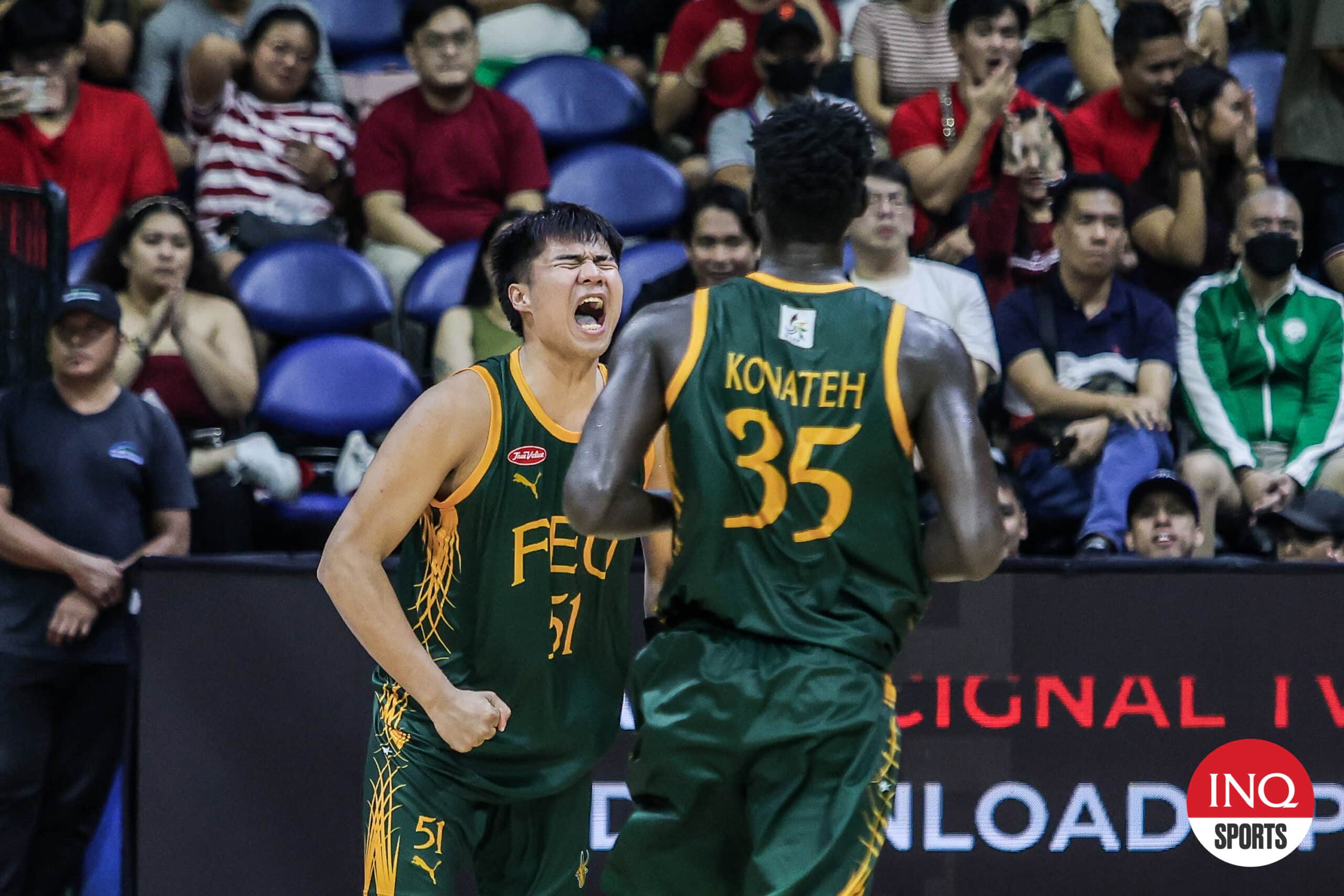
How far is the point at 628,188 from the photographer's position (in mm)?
8242

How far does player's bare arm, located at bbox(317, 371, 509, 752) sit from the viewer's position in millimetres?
3498

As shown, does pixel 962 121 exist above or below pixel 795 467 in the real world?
above

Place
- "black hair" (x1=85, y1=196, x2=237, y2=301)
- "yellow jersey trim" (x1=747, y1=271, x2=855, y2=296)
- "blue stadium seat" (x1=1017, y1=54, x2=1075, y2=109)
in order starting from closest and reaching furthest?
"yellow jersey trim" (x1=747, y1=271, x2=855, y2=296)
"black hair" (x1=85, y1=196, x2=237, y2=301)
"blue stadium seat" (x1=1017, y1=54, x2=1075, y2=109)

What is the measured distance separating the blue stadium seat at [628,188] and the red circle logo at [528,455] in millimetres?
4581

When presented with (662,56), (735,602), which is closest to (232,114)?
(662,56)

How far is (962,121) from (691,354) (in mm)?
5264

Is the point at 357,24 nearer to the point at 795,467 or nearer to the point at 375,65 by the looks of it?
the point at 375,65

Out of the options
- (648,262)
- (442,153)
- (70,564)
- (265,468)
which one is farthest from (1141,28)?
(70,564)

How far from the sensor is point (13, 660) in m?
5.60

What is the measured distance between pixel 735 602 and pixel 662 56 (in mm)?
6236

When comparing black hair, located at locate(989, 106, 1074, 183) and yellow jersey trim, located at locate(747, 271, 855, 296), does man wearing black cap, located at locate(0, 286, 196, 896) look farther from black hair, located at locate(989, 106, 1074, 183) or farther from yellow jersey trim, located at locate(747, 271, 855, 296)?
black hair, located at locate(989, 106, 1074, 183)

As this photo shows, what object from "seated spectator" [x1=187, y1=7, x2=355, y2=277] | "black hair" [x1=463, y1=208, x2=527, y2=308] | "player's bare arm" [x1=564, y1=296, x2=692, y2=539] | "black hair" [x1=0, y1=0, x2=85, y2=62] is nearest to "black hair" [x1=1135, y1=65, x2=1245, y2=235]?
"black hair" [x1=463, y1=208, x2=527, y2=308]

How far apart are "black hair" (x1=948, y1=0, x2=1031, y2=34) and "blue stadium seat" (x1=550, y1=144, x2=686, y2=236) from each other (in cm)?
142

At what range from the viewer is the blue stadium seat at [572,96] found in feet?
29.0
